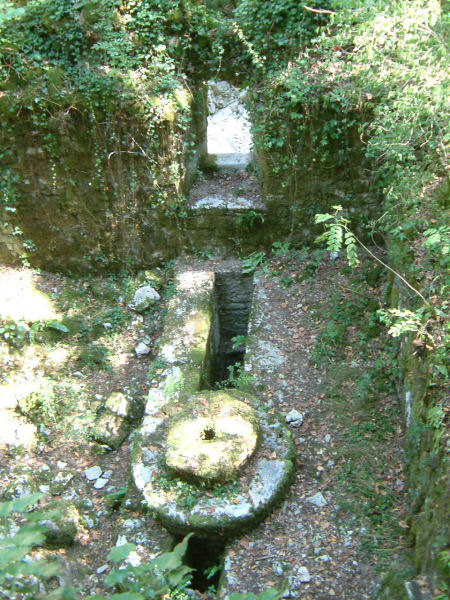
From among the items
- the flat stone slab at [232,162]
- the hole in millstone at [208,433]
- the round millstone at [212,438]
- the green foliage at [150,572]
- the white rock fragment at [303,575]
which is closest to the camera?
the green foliage at [150,572]

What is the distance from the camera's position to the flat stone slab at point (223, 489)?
4422mm

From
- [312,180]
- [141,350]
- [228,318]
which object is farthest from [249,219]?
[141,350]

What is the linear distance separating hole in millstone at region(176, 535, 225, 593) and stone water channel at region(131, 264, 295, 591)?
12 mm

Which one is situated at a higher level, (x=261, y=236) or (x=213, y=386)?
(x=261, y=236)

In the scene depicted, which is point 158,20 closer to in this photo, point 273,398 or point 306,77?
point 306,77

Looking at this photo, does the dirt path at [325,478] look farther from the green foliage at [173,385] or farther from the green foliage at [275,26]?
the green foliage at [275,26]

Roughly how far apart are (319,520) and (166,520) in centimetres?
138

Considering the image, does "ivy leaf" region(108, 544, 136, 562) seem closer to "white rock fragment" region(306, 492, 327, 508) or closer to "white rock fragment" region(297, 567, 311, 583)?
"white rock fragment" region(297, 567, 311, 583)

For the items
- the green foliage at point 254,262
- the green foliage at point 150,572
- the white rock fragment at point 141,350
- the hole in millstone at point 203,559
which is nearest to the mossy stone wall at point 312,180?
the green foliage at point 254,262

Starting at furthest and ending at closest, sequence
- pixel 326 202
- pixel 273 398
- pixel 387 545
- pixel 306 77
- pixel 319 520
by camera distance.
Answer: pixel 326 202 < pixel 306 77 < pixel 273 398 < pixel 319 520 < pixel 387 545

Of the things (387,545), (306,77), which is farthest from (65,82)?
(387,545)

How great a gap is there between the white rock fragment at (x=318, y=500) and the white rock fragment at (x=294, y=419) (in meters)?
0.84

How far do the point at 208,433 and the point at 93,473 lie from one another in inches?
63.4

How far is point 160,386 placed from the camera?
584 centimetres
